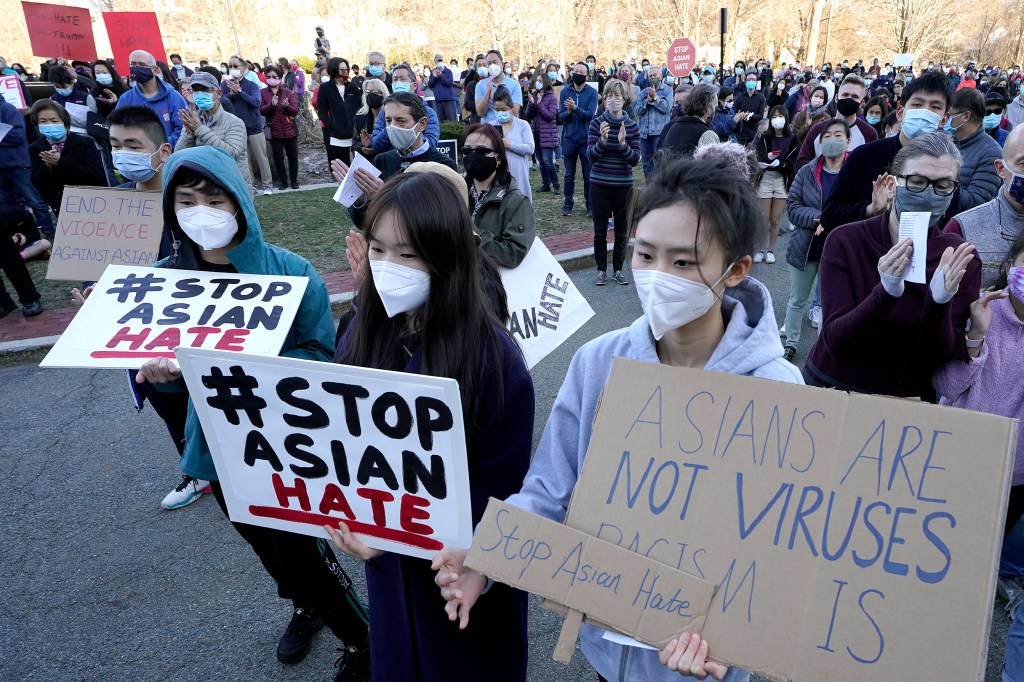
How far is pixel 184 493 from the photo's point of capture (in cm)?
371

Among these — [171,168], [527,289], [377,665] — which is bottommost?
[377,665]

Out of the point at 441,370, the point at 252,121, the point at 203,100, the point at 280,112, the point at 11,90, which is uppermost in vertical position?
the point at 11,90

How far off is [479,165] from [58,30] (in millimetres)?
10648

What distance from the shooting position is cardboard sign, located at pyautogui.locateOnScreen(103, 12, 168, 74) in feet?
34.6

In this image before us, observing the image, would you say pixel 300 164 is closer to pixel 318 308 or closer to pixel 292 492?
pixel 318 308

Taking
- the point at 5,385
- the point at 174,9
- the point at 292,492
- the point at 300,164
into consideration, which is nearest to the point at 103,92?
the point at 300,164

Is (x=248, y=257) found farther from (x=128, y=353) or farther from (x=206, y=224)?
(x=128, y=353)

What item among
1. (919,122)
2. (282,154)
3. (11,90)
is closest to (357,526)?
(919,122)

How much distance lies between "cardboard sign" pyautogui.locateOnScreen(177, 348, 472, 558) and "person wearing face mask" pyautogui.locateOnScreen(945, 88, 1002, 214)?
4329 mm

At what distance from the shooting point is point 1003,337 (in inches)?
88.3

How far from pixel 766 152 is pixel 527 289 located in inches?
206

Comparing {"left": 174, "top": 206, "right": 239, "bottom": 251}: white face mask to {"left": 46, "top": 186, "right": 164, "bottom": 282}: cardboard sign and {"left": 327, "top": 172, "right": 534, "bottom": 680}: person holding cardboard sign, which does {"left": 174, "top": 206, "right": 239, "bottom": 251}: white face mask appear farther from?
{"left": 46, "top": 186, "right": 164, "bottom": 282}: cardboard sign

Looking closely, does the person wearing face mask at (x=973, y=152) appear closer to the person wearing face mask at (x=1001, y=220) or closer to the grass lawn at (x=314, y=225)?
the person wearing face mask at (x=1001, y=220)

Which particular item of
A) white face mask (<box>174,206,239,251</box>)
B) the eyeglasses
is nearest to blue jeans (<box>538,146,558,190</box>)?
the eyeglasses
